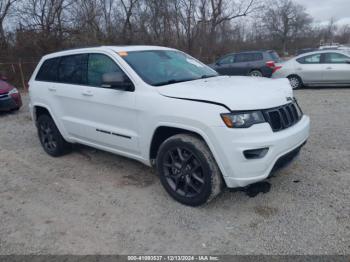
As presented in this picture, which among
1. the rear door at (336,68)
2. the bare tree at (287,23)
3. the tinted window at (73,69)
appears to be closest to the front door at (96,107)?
the tinted window at (73,69)

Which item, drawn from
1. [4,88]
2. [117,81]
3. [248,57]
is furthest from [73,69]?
[248,57]

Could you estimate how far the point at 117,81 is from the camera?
353 centimetres

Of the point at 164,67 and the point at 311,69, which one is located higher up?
the point at 164,67

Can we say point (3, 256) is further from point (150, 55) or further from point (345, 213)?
point (345, 213)

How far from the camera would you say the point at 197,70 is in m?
4.29

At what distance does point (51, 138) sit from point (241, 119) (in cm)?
361

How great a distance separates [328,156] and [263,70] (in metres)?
9.17

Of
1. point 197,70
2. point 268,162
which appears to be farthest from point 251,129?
point 197,70

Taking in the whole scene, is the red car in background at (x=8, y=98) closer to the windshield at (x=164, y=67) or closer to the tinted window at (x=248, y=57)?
the windshield at (x=164, y=67)

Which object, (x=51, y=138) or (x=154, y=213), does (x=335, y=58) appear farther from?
(x=154, y=213)

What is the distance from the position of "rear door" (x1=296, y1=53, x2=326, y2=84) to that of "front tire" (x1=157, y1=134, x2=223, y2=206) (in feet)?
31.6

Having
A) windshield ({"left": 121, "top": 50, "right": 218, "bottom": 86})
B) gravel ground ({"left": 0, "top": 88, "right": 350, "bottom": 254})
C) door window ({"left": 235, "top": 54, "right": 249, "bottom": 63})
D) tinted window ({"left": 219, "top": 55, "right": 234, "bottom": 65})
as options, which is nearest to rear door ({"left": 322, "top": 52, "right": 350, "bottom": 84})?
door window ({"left": 235, "top": 54, "right": 249, "bottom": 63})

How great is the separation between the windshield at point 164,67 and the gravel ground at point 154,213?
4.56ft

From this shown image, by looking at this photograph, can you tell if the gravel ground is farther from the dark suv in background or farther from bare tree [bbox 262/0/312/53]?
bare tree [bbox 262/0/312/53]
